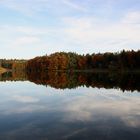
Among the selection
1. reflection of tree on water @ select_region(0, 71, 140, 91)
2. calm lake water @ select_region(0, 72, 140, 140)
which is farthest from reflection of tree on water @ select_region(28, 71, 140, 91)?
calm lake water @ select_region(0, 72, 140, 140)

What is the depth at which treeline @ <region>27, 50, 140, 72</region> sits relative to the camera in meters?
128

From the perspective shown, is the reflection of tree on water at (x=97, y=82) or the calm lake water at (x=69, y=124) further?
the reflection of tree on water at (x=97, y=82)

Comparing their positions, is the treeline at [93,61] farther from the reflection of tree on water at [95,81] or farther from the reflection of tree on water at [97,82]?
the reflection of tree on water at [97,82]

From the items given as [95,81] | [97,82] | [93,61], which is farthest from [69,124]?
[93,61]

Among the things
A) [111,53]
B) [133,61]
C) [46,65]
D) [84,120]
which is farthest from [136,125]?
[46,65]

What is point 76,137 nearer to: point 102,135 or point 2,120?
point 102,135

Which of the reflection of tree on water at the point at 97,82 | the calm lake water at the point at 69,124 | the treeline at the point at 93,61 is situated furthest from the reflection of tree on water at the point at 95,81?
the treeline at the point at 93,61

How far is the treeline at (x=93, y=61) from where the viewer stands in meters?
128

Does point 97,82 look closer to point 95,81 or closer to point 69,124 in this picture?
point 95,81

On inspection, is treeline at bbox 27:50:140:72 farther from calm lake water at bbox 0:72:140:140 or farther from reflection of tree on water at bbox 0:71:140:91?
calm lake water at bbox 0:72:140:140

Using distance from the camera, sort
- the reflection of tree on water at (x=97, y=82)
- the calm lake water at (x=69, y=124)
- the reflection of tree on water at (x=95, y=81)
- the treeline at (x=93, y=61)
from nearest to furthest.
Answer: the calm lake water at (x=69, y=124), the reflection of tree on water at (x=97, y=82), the reflection of tree on water at (x=95, y=81), the treeline at (x=93, y=61)

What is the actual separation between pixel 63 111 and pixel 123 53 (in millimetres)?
109945

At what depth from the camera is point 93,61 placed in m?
159

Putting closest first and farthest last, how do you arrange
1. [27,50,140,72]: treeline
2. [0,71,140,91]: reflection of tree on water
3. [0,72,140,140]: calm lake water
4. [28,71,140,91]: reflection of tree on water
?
1. [0,72,140,140]: calm lake water
2. [28,71,140,91]: reflection of tree on water
3. [0,71,140,91]: reflection of tree on water
4. [27,50,140,72]: treeline
